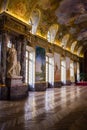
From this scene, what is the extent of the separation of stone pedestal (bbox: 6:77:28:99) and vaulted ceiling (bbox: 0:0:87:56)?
16.5 ft

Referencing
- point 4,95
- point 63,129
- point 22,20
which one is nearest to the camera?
point 63,129

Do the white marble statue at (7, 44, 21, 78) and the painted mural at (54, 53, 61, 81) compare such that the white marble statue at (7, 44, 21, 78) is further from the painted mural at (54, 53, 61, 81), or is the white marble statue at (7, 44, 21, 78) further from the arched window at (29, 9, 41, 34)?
the painted mural at (54, 53, 61, 81)

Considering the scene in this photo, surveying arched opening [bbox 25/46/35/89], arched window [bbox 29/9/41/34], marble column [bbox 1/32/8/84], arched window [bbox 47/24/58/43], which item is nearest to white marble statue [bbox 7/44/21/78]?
marble column [bbox 1/32/8/84]

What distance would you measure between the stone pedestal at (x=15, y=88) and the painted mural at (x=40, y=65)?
5525 mm

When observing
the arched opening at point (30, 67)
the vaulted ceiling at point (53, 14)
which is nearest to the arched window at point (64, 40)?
the vaulted ceiling at point (53, 14)

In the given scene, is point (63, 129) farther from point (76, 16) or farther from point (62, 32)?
point (62, 32)

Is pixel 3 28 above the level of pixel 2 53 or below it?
above

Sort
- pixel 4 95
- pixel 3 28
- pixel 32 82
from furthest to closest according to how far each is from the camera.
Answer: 1. pixel 32 82
2. pixel 3 28
3. pixel 4 95

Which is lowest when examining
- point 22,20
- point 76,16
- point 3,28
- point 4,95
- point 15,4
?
point 4,95

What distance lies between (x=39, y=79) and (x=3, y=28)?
7.72m

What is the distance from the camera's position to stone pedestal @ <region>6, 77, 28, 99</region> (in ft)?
37.6

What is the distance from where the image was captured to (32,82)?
1764 centimetres

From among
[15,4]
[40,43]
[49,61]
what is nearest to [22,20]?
[15,4]

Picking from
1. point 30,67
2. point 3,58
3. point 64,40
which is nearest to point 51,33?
point 64,40
